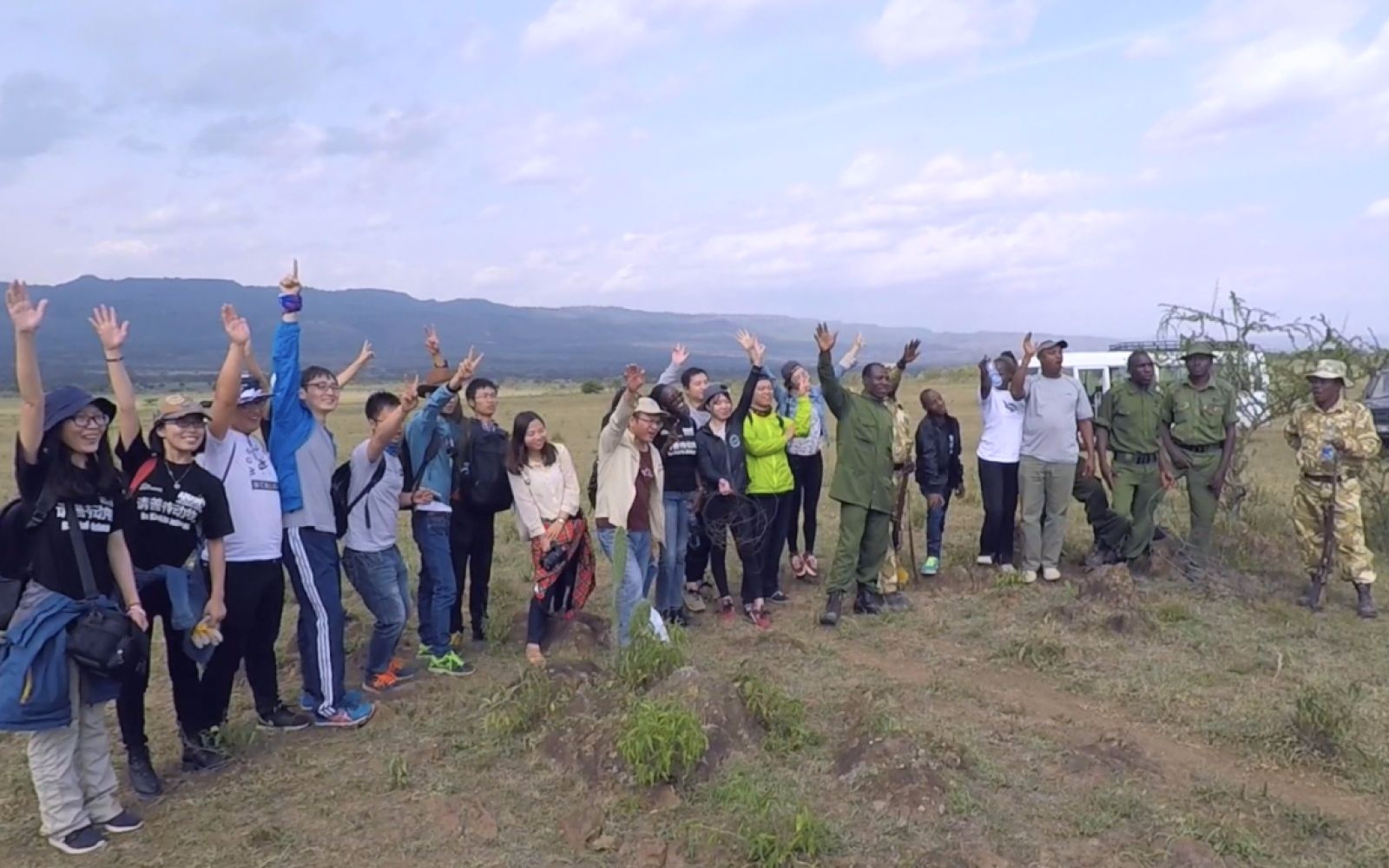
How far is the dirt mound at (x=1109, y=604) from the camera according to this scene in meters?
7.12

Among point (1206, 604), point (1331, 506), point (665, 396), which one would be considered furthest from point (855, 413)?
point (1331, 506)

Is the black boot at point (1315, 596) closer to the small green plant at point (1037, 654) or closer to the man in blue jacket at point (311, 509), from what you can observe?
the small green plant at point (1037, 654)

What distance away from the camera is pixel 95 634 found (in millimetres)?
4215

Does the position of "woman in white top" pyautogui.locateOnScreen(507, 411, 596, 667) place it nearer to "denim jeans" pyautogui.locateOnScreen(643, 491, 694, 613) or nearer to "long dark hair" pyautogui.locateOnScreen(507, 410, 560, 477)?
"long dark hair" pyautogui.locateOnScreen(507, 410, 560, 477)

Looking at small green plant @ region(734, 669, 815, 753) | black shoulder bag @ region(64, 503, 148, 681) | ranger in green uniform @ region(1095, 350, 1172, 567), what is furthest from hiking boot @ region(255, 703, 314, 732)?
ranger in green uniform @ region(1095, 350, 1172, 567)

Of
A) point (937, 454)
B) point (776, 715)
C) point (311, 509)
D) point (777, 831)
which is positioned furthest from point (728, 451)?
point (777, 831)

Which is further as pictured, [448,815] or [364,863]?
[448,815]

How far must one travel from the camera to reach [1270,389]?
895cm

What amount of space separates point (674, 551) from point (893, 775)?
289cm

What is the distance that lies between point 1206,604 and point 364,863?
6066mm

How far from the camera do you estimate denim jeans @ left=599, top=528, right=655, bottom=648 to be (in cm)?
647

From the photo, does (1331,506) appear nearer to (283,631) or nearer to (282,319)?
(282,319)

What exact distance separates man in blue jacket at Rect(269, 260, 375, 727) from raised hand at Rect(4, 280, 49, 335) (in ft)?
4.04

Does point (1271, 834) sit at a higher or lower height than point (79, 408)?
lower
